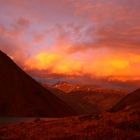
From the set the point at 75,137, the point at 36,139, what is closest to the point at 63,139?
the point at 75,137

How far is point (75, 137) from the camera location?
1257 inches

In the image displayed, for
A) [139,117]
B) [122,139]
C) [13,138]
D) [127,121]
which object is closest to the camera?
[122,139]

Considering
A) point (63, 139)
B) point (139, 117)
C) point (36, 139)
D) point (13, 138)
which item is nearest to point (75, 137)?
point (63, 139)

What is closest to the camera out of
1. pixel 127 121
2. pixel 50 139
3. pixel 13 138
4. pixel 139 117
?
pixel 50 139

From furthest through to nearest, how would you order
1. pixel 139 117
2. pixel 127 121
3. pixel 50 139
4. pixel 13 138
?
pixel 139 117
pixel 127 121
pixel 13 138
pixel 50 139

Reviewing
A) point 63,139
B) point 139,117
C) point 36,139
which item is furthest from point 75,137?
point 139,117

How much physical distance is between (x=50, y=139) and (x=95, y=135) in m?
3.64

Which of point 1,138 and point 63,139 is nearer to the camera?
point 63,139

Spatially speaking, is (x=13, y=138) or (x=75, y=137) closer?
(x=75, y=137)

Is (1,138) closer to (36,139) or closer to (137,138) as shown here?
(36,139)

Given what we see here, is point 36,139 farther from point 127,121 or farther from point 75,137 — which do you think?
point 127,121

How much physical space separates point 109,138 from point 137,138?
83.3 inches

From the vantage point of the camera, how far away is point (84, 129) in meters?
37.1

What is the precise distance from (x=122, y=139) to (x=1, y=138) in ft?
41.2
